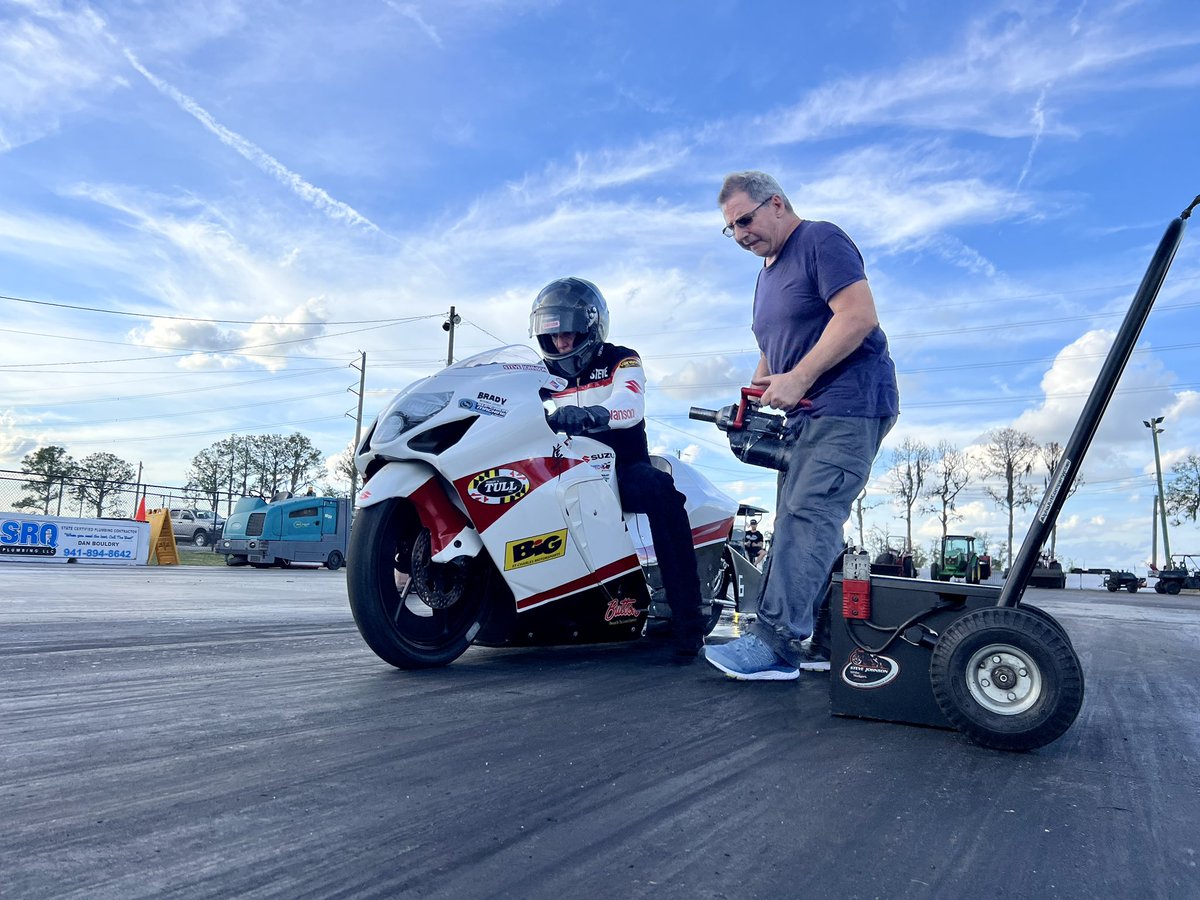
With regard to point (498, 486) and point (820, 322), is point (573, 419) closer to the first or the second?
point (498, 486)

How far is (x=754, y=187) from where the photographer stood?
3.53 meters

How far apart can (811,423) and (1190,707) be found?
183cm

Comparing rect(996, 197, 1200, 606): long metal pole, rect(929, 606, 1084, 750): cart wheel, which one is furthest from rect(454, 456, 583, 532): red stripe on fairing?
rect(996, 197, 1200, 606): long metal pole

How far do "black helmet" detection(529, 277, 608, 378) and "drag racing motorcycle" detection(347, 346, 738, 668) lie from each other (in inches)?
6.5

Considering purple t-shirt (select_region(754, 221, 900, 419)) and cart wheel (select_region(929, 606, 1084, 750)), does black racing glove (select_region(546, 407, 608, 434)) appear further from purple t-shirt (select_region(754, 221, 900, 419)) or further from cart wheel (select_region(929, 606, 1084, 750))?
cart wheel (select_region(929, 606, 1084, 750))

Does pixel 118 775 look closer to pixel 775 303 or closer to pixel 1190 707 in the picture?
pixel 775 303

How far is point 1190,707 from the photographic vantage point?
322 cm

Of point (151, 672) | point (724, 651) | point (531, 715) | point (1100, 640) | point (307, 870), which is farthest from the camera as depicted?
point (1100, 640)

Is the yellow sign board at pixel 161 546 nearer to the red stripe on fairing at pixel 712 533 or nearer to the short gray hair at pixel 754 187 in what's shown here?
the red stripe on fairing at pixel 712 533

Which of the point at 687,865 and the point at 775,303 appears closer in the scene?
the point at 687,865

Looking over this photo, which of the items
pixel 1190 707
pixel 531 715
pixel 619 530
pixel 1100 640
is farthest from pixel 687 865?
pixel 1100 640

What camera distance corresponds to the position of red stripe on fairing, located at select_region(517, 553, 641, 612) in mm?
3510

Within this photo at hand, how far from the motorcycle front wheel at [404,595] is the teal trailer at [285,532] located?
84.7 feet

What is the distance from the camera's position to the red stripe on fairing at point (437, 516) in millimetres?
3311
